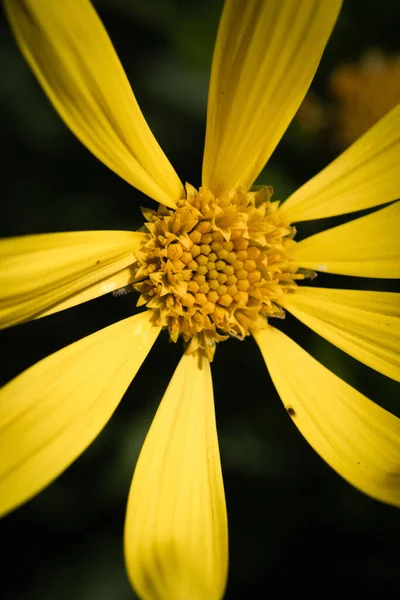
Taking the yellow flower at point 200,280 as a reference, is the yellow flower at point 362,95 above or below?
above

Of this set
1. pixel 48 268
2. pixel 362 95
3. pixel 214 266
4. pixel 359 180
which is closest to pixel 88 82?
pixel 48 268

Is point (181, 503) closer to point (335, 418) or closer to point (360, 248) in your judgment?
point (335, 418)

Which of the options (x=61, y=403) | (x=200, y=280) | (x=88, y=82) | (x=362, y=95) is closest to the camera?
(x=88, y=82)

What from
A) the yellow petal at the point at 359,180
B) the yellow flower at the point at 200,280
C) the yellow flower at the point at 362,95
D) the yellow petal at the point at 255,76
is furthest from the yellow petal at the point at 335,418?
the yellow flower at the point at 362,95

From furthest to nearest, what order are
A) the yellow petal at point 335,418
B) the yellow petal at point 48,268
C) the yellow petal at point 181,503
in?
1. the yellow petal at point 335,418
2. the yellow petal at point 181,503
3. the yellow petal at point 48,268

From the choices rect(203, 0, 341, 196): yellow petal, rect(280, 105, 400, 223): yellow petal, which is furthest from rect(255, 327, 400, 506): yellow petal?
rect(203, 0, 341, 196): yellow petal

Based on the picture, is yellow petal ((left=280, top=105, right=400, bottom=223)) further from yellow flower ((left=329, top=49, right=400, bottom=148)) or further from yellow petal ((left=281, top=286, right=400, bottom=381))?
yellow flower ((left=329, top=49, right=400, bottom=148))

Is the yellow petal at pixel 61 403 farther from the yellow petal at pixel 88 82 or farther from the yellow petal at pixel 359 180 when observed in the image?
the yellow petal at pixel 359 180
